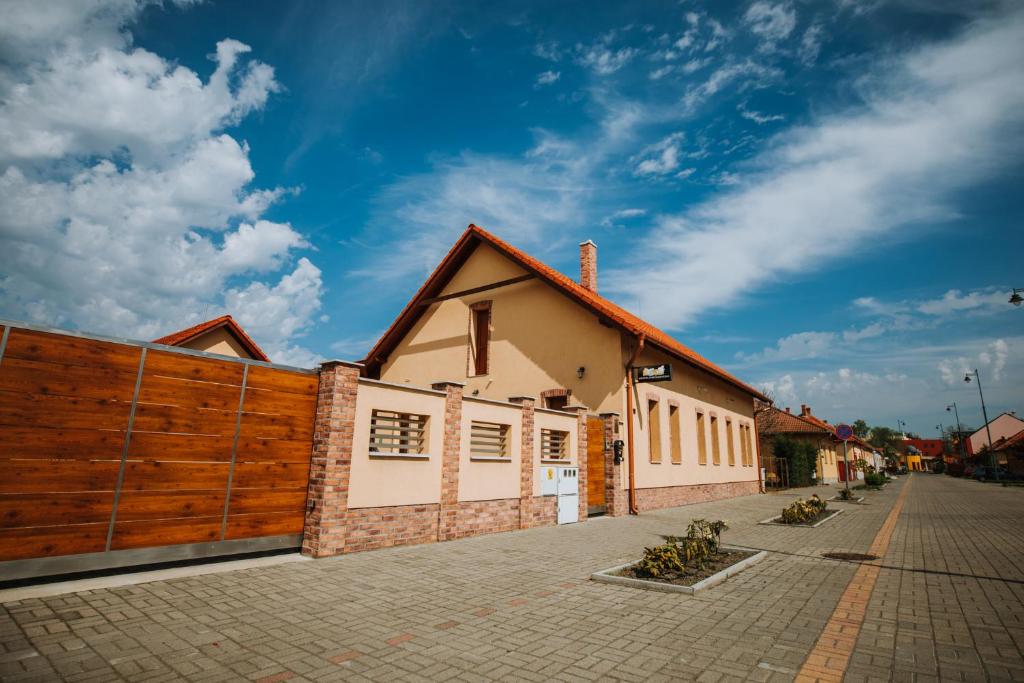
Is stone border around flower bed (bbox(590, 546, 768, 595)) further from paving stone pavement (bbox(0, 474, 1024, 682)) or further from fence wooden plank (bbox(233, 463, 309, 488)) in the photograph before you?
fence wooden plank (bbox(233, 463, 309, 488))

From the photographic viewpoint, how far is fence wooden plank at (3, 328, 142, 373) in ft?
17.2

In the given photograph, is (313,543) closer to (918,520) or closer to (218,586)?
(218,586)

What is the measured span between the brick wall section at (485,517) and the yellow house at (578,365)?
3113 mm

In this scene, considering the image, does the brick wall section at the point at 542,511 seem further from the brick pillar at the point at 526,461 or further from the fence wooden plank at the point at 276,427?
the fence wooden plank at the point at 276,427

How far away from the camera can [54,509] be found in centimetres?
527

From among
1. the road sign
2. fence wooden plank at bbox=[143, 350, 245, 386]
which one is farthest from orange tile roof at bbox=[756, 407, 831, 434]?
fence wooden plank at bbox=[143, 350, 245, 386]

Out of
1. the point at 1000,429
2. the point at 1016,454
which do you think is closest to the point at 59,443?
the point at 1016,454

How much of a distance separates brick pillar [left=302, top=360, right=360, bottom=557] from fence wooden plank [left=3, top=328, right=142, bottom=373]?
236 centimetres

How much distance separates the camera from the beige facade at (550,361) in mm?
14227

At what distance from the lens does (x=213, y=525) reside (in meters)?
6.35

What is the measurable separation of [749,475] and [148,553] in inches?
946

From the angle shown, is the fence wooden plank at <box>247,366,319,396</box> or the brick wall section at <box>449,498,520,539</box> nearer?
the fence wooden plank at <box>247,366,319,396</box>

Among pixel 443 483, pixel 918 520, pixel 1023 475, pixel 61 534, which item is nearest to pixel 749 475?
pixel 918 520

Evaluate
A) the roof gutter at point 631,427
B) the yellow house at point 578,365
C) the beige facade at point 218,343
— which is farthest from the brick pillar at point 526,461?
the beige facade at point 218,343
